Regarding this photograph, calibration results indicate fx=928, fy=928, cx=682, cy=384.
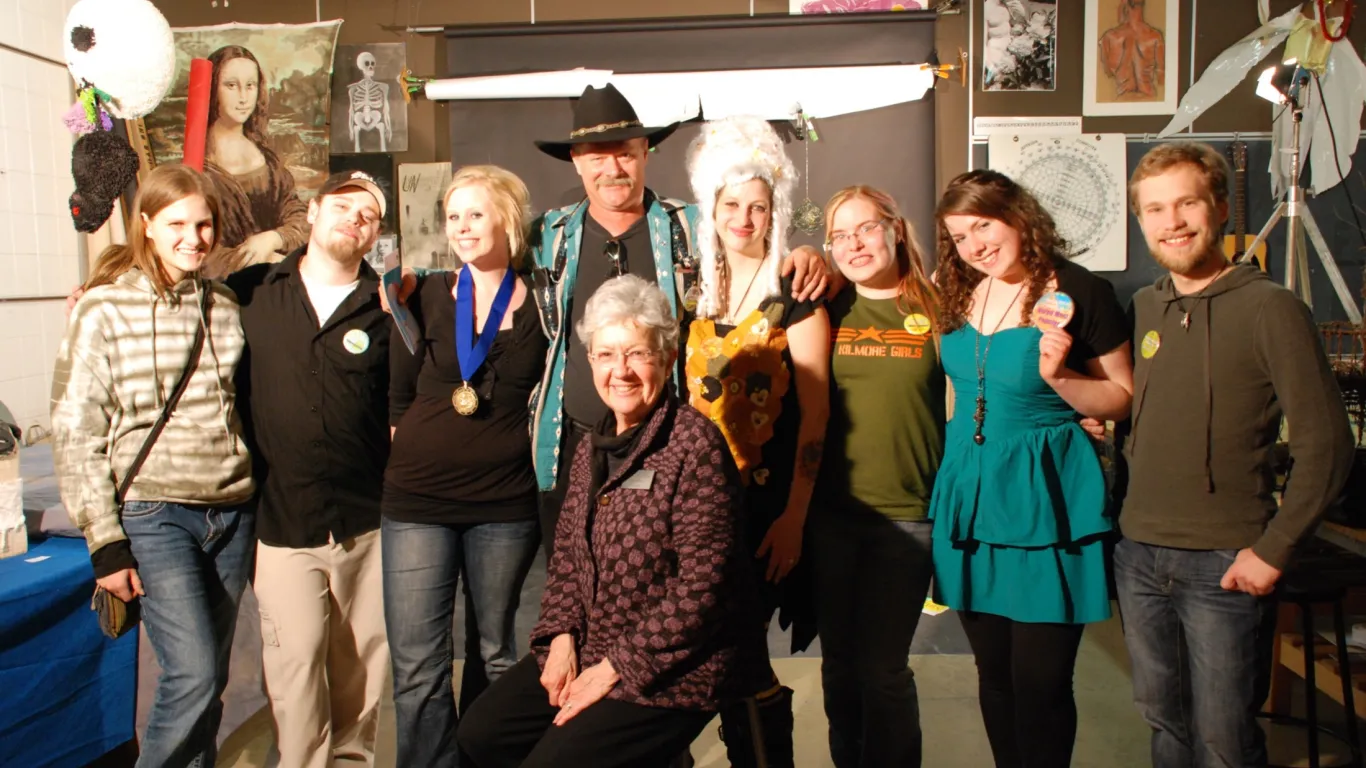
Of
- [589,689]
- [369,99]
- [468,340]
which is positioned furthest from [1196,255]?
[369,99]

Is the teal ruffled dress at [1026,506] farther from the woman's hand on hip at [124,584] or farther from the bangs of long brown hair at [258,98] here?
the bangs of long brown hair at [258,98]

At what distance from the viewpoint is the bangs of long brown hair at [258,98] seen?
460 centimetres

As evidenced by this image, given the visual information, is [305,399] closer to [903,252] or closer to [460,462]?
[460,462]

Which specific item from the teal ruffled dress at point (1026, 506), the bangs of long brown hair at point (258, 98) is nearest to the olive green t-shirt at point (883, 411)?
the teal ruffled dress at point (1026, 506)

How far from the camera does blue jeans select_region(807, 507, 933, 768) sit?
2102 millimetres

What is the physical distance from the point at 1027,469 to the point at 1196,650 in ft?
1.57

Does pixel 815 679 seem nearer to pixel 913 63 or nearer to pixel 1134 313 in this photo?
pixel 1134 313

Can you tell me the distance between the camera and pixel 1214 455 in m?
1.85

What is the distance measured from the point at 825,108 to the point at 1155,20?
168 cm

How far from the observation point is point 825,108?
4.48 meters

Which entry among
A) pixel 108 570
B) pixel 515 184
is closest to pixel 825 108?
pixel 515 184

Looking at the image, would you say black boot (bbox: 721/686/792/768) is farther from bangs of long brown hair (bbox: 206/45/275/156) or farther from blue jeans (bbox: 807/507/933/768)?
bangs of long brown hair (bbox: 206/45/275/156)

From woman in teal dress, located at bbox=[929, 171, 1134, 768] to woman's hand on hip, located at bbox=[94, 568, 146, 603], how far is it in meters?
1.80

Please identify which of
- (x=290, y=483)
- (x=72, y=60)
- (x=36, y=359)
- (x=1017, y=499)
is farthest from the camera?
(x=36, y=359)
